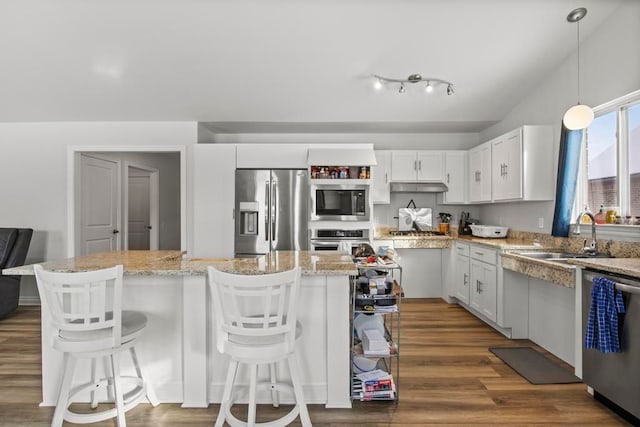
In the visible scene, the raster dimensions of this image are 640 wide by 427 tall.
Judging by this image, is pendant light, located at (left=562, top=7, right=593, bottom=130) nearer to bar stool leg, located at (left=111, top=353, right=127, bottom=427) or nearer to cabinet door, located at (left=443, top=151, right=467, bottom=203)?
cabinet door, located at (left=443, top=151, right=467, bottom=203)

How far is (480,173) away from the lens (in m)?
4.55

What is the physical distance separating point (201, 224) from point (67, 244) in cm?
175

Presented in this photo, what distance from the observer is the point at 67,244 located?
4.59m

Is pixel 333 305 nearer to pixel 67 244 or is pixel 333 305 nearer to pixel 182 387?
pixel 182 387

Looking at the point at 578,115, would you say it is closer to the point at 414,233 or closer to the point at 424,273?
the point at 414,233

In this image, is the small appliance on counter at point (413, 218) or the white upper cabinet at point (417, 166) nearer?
the white upper cabinet at point (417, 166)

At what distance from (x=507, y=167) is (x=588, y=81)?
1027 millimetres

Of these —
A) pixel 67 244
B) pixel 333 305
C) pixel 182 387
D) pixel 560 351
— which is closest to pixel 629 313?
pixel 560 351

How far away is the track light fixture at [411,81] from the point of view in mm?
3752

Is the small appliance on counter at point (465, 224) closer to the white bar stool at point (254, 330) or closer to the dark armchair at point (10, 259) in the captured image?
the white bar stool at point (254, 330)

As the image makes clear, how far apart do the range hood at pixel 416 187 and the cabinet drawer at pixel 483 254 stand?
41.7 inches

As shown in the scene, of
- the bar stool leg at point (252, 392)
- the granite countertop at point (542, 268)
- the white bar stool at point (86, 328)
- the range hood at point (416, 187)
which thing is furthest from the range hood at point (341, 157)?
the bar stool leg at point (252, 392)

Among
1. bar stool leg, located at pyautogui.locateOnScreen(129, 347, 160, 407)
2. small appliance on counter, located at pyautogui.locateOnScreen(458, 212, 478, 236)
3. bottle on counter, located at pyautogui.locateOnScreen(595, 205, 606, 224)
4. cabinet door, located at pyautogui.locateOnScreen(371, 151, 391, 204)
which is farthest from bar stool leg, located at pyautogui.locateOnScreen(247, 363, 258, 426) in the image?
small appliance on counter, located at pyautogui.locateOnScreen(458, 212, 478, 236)

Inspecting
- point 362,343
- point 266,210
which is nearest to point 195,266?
point 362,343
